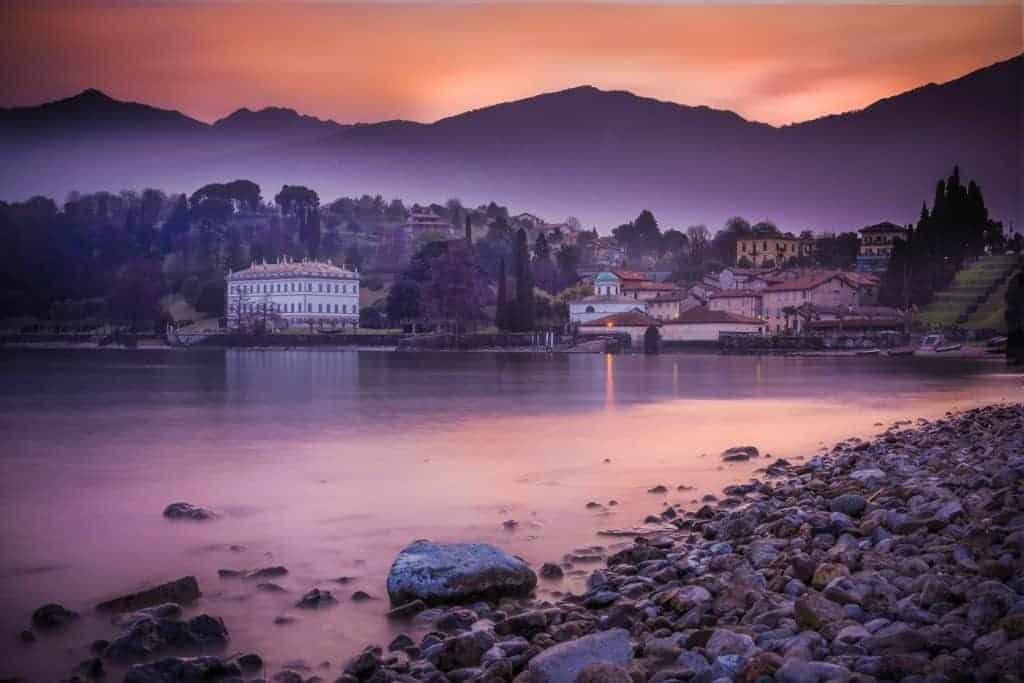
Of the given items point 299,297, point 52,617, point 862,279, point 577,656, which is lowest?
point 52,617

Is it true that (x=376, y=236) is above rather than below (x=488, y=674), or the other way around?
above

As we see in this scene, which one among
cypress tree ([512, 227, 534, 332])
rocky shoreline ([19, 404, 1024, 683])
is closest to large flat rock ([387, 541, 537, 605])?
rocky shoreline ([19, 404, 1024, 683])

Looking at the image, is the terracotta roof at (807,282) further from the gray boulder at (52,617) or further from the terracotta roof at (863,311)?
the gray boulder at (52,617)

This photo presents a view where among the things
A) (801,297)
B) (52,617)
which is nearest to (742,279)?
(801,297)

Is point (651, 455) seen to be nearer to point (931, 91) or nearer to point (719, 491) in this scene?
point (719, 491)

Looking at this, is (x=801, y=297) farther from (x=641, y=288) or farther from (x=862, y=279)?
(x=641, y=288)

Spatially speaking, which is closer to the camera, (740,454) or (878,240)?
(740,454)

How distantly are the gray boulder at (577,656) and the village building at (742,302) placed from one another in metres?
70.8

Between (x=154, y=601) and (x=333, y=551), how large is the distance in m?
1.86

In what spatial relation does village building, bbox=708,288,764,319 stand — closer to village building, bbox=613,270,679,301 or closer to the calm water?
village building, bbox=613,270,679,301

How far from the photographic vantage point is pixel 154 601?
6.63 m

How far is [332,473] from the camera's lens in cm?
1341

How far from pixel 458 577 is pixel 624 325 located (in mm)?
65776

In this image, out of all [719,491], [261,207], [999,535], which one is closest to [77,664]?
[999,535]
